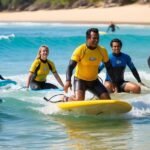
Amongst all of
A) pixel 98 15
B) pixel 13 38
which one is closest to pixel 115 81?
pixel 13 38

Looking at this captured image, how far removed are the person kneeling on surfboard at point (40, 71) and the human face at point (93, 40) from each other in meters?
2.20

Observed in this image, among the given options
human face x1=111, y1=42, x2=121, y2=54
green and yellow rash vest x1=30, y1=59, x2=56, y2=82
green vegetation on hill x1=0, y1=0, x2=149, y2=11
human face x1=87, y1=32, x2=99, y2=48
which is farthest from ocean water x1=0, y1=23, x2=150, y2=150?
green vegetation on hill x1=0, y1=0, x2=149, y2=11

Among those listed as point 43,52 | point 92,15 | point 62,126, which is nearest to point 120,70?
point 43,52

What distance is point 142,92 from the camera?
1170 cm

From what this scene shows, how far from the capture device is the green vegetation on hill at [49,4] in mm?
77750

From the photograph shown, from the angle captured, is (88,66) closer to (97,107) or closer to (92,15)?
(97,107)

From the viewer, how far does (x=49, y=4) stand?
86875 mm

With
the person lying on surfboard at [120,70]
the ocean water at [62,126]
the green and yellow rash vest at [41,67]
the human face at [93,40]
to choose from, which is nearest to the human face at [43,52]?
the green and yellow rash vest at [41,67]

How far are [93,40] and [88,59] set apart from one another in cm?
36

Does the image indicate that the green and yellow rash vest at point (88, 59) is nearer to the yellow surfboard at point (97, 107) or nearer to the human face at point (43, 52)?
the yellow surfboard at point (97, 107)

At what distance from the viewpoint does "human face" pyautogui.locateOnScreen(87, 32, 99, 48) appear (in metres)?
8.94

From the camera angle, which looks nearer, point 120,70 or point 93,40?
point 93,40

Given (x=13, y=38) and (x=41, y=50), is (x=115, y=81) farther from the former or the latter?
(x=13, y=38)

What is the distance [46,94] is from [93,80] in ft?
6.64
